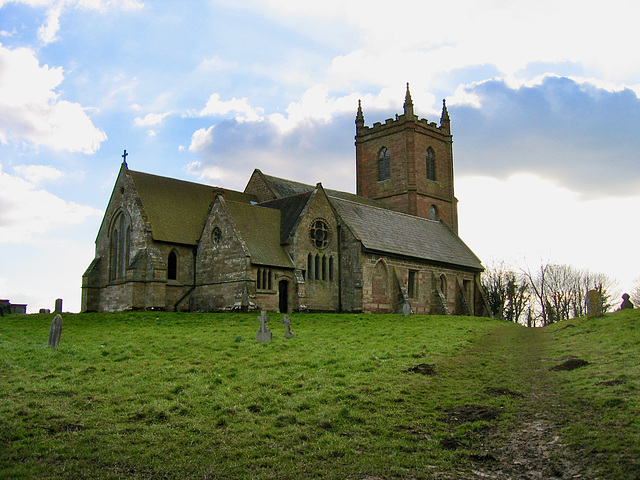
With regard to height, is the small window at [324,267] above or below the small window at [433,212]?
below

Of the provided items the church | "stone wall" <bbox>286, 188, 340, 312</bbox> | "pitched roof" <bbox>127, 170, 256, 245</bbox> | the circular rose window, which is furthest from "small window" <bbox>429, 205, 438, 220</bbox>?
"pitched roof" <bbox>127, 170, 256, 245</bbox>

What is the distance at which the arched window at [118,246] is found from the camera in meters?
42.9

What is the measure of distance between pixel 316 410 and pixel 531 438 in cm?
425

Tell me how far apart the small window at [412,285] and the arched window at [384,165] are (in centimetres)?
1838

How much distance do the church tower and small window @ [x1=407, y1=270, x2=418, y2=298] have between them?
1439 cm

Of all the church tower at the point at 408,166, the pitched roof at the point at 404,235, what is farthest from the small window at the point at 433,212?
the pitched roof at the point at 404,235

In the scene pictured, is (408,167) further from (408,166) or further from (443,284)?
(443,284)

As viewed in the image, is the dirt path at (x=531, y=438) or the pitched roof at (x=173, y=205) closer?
the dirt path at (x=531, y=438)

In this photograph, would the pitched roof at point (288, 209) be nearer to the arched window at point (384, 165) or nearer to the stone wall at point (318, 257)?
the stone wall at point (318, 257)

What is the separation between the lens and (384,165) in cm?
6544

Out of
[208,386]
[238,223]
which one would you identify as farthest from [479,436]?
[238,223]

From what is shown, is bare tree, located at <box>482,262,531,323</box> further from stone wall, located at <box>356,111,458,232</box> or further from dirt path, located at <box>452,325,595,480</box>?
dirt path, located at <box>452,325,595,480</box>

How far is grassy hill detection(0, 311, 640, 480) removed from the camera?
10086 mm

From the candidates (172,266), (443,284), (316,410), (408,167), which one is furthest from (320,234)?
(316,410)
